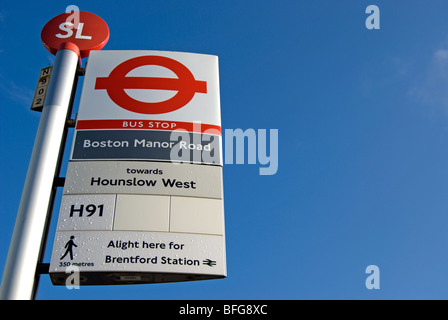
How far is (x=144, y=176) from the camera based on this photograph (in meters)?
6.29

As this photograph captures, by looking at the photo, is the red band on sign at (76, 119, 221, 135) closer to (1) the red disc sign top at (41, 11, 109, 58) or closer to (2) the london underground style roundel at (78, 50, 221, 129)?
(2) the london underground style roundel at (78, 50, 221, 129)

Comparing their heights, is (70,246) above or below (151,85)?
below

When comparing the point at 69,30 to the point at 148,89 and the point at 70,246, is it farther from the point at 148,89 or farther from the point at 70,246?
the point at 70,246

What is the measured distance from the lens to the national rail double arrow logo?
7081mm

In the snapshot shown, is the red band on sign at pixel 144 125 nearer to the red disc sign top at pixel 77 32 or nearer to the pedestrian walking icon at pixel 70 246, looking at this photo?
the red disc sign top at pixel 77 32

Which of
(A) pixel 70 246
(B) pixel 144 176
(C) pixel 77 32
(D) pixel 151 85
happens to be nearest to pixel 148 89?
(D) pixel 151 85

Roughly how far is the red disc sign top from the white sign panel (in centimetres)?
23

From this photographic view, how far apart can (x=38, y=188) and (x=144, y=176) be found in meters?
1.32


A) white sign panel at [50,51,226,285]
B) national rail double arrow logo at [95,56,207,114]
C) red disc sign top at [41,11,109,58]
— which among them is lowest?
white sign panel at [50,51,226,285]

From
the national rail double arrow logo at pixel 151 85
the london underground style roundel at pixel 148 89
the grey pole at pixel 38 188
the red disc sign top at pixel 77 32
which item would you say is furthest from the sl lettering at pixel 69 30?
the national rail double arrow logo at pixel 151 85

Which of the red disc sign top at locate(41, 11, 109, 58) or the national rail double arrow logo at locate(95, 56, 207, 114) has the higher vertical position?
the red disc sign top at locate(41, 11, 109, 58)

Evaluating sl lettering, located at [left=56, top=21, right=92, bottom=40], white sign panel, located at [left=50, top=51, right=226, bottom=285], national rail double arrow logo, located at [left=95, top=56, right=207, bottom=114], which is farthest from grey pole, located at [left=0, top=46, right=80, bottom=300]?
national rail double arrow logo, located at [left=95, top=56, right=207, bottom=114]

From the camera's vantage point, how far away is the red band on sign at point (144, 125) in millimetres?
6730
